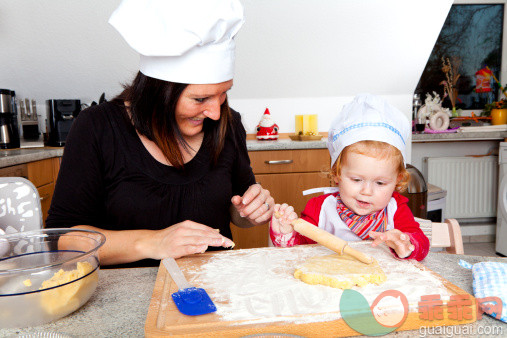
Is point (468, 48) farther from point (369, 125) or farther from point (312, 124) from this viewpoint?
point (369, 125)

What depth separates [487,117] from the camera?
373 cm

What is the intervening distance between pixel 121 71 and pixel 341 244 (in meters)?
2.64

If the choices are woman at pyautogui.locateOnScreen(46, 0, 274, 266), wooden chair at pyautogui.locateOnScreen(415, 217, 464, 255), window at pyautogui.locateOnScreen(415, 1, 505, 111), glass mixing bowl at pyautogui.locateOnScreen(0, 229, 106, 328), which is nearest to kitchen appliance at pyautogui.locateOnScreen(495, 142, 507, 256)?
window at pyautogui.locateOnScreen(415, 1, 505, 111)

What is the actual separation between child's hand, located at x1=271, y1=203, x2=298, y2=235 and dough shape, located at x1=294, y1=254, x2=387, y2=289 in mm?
172

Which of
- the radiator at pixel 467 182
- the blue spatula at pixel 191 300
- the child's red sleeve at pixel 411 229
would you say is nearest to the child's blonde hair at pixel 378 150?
the child's red sleeve at pixel 411 229

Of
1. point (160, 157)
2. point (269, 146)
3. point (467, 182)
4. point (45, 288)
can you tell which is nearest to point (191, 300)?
point (45, 288)

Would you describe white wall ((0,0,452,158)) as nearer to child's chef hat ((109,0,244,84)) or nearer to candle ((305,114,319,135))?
candle ((305,114,319,135))

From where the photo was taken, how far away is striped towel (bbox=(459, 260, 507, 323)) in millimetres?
680

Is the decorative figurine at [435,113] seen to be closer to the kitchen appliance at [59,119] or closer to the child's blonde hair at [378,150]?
the child's blonde hair at [378,150]

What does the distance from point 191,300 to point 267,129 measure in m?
2.53

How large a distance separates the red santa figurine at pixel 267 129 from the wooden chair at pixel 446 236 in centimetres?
213

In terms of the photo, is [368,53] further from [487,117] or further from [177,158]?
[177,158]

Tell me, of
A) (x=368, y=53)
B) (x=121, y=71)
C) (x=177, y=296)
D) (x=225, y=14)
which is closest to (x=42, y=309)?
(x=177, y=296)

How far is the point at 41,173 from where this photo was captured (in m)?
2.48
